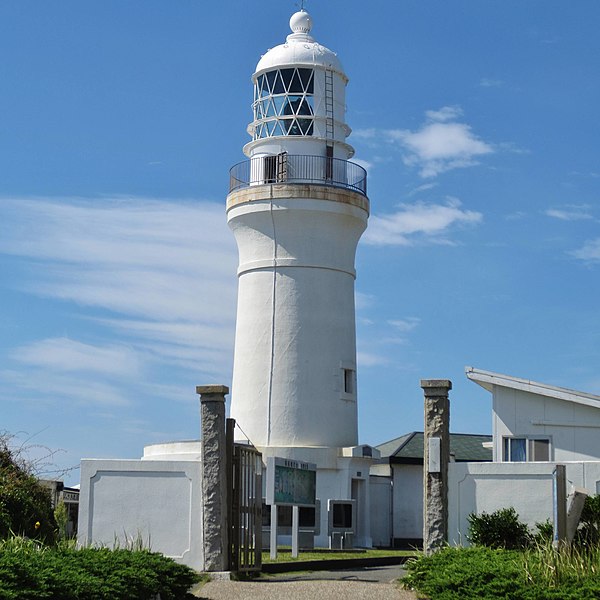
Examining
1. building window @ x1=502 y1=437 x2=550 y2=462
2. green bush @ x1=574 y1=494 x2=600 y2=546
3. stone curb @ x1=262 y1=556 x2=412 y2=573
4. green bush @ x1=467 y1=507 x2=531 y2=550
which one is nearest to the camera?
green bush @ x1=574 y1=494 x2=600 y2=546

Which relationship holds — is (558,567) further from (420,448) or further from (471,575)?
(420,448)

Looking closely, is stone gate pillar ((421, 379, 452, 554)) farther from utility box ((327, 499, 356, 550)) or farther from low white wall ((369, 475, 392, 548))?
low white wall ((369, 475, 392, 548))

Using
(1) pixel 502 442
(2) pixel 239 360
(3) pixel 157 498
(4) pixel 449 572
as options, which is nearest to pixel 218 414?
(3) pixel 157 498

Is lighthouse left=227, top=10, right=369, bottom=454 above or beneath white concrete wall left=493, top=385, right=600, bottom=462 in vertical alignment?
above

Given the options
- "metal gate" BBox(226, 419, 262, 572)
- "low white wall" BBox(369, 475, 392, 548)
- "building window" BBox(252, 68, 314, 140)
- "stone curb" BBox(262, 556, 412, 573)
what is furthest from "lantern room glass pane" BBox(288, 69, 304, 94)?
"metal gate" BBox(226, 419, 262, 572)

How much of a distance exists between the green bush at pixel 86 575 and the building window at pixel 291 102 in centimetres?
2073

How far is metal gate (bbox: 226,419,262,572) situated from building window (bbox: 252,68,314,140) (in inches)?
621

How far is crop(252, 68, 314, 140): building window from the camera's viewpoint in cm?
3562

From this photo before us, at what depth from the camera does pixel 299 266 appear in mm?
34969

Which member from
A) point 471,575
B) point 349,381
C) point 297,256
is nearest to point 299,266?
point 297,256

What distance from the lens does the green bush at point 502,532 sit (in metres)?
20.2

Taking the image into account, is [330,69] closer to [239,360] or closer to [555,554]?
[239,360]

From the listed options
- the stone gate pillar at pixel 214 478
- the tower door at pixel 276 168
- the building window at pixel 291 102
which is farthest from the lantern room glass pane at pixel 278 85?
the stone gate pillar at pixel 214 478

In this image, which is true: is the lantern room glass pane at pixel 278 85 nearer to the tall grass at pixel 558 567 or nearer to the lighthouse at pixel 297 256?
the lighthouse at pixel 297 256
